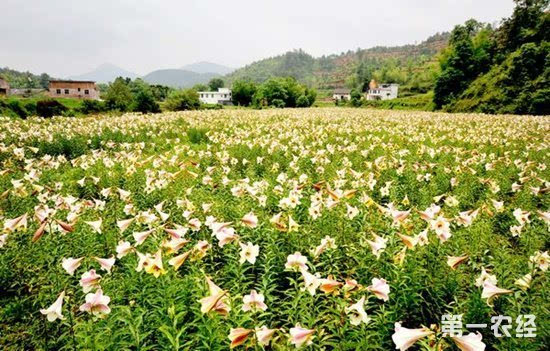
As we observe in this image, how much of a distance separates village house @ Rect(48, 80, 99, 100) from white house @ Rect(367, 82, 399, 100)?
81270 millimetres

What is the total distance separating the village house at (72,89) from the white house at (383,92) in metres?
81.3

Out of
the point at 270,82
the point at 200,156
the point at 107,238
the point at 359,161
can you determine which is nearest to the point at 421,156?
the point at 359,161

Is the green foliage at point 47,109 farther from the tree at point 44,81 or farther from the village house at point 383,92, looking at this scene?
the tree at point 44,81

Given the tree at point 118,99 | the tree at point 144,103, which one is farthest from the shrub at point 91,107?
the tree at point 144,103

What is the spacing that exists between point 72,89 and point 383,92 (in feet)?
292

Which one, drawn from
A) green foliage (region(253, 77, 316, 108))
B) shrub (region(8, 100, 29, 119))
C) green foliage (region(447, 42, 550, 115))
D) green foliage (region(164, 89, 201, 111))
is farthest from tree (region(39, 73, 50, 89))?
green foliage (region(447, 42, 550, 115))

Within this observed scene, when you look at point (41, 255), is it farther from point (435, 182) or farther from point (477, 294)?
point (435, 182)

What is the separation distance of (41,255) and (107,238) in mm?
800

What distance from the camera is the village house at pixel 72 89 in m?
71.9

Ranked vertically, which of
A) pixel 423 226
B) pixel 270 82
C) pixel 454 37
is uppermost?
pixel 454 37

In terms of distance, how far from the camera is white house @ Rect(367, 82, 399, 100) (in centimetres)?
10662

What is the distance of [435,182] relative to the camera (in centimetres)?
750

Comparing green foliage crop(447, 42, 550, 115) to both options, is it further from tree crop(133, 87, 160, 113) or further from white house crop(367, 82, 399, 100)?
white house crop(367, 82, 399, 100)

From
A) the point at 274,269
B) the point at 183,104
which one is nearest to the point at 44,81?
the point at 183,104
